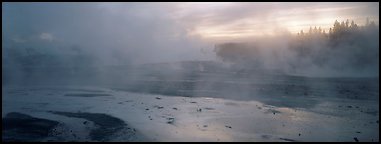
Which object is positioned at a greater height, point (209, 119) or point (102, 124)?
point (209, 119)

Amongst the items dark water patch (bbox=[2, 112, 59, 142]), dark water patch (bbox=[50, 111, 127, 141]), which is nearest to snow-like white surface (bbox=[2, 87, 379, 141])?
dark water patch (bbox=[50, 111, 127, 141])

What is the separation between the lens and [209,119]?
18.2 metres

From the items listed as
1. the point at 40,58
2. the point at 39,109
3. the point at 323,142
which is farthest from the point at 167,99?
the point at 40,58

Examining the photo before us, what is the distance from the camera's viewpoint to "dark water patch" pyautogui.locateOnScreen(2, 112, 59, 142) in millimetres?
14356

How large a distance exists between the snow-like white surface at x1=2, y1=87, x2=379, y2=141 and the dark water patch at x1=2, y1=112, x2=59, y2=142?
743mm

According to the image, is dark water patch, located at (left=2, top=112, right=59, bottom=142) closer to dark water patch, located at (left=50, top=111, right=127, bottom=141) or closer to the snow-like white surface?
the snow-like white surface

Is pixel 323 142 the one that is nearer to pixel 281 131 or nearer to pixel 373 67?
pixel 281 131

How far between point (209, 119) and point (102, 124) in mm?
5162

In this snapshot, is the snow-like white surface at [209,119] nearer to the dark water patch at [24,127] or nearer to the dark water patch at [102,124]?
the dark water patch at [102,124]

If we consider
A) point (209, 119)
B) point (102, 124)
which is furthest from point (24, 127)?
point (209, 119)

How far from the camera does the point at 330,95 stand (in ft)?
93.8

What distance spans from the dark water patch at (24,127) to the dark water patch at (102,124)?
1.81m

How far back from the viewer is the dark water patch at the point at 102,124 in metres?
14.8

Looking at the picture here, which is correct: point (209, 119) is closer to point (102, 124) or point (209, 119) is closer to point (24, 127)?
point (102, 124)
